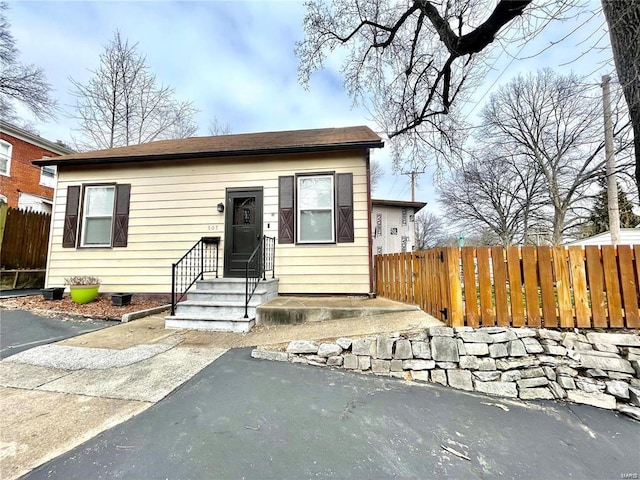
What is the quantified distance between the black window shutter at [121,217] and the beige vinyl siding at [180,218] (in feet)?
0.39

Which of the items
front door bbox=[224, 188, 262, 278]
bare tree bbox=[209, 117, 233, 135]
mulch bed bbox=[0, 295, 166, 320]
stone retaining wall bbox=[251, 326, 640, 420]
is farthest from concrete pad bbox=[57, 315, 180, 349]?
bare tree bbox=[209, 117, 233, 135]

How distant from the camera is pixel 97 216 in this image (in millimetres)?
6402

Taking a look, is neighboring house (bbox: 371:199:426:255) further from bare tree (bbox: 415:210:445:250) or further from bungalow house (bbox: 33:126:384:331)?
bare tree (bbox: 415:210:445:250)

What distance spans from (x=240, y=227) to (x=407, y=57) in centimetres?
575

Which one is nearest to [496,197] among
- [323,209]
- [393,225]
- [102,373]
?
[393,225]

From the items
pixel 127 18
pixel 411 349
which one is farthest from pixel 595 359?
pixel 127 18

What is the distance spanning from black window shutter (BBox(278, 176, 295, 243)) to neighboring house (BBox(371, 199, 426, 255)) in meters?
8.82

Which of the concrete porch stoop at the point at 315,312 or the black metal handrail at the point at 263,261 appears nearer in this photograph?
the concrete porch stoop at the point at 315,312

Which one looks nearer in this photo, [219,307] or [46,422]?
[46,422]

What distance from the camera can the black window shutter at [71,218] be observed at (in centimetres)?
629

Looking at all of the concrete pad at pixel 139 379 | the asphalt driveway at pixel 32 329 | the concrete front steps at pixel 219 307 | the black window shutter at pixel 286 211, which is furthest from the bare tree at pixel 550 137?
the asphalt driveway at pixel 32 329

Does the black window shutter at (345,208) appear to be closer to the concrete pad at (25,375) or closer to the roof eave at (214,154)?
the roof eave at (214,154)

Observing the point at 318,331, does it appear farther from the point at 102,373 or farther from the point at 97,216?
the point at 97,216

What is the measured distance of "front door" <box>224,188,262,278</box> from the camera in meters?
5.92
